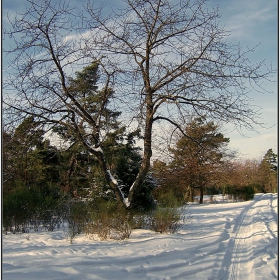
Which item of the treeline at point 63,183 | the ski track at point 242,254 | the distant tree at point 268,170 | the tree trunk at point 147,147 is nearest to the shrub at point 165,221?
the treeline at point 63,183

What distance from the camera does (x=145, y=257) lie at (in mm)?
5562

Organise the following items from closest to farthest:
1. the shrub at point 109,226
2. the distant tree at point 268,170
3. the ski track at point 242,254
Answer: the ski track at point 242,254
the shrub at point 109,226
the distant tree at point 268,170

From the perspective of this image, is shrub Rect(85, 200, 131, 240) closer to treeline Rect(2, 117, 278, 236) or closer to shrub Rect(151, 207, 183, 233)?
treeline Rect(2, 117, 278, 236)

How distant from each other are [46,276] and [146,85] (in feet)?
18.1

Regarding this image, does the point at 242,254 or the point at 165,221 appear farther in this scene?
the point at 165,221

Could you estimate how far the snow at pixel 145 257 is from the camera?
464cm

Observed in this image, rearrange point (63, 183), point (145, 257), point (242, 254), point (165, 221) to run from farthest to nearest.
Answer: point (63, 183)
point (165, 221)
point (242, 254)
point (145, 257)

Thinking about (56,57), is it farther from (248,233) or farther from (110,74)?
(248,233)

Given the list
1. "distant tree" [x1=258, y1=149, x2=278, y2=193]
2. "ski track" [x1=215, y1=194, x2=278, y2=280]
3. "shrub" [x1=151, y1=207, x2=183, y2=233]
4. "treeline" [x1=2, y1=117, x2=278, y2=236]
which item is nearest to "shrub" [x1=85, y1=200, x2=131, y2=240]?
"treeline" [x1=2, y1=117, x2=278, y2=236]

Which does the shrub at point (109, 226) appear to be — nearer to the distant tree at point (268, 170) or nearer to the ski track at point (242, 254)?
the ski track at point (242, 254)

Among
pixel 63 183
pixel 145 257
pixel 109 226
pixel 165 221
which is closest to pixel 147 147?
pixel 165 221

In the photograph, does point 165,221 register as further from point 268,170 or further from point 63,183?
point 268,170

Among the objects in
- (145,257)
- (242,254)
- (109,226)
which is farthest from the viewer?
(109,226)

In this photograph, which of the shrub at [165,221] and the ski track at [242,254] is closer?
the ski track at [242,254]
